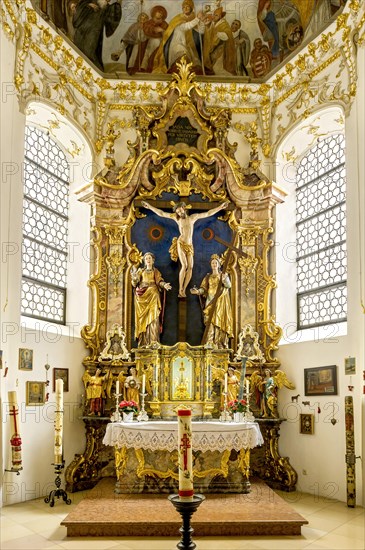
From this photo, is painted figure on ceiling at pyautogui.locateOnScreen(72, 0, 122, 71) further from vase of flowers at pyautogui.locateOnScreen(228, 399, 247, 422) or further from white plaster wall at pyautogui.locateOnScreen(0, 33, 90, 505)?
vase of flowers at pyautogui.locateOnScreen(228, 399, 247, 422)

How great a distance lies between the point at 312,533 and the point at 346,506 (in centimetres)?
204

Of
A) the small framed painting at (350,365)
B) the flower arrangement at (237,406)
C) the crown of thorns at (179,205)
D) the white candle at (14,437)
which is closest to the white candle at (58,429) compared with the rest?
Result: the white candle at (14,437)

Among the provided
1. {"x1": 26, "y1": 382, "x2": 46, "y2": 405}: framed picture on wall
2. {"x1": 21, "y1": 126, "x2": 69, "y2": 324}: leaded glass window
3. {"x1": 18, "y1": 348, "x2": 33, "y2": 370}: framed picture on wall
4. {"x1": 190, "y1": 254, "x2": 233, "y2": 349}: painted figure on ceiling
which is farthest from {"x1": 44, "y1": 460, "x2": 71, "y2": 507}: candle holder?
{"x1": 190, "y1": 254, "x2": 233, "y2": 349}: painted figure on ceiling

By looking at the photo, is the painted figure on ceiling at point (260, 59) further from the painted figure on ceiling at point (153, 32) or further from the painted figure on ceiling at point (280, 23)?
the painted figure on ceiling at point (153, 32)

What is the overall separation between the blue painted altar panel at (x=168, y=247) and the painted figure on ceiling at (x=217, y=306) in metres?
0.28

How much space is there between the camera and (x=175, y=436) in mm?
10297

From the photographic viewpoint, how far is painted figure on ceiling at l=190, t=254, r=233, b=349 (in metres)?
12.6

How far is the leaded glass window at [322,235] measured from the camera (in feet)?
40.3

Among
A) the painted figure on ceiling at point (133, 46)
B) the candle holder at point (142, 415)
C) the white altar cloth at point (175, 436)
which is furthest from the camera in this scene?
the painted figure on ceiling at point (133, 46)

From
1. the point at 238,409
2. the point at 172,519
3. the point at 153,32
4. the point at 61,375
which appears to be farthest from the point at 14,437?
the point at 153,32

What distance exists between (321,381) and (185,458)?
7.47 m

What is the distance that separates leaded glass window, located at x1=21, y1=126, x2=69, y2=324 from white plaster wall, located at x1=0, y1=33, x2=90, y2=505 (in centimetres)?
67

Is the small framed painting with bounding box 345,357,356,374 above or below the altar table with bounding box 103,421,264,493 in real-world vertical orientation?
above

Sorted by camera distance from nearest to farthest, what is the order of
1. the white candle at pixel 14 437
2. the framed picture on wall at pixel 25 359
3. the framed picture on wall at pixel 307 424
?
the white candle at pixel 14 437, the framed picture on wall at pixel 25 359, the framed picture on wall at pixel 307 424
